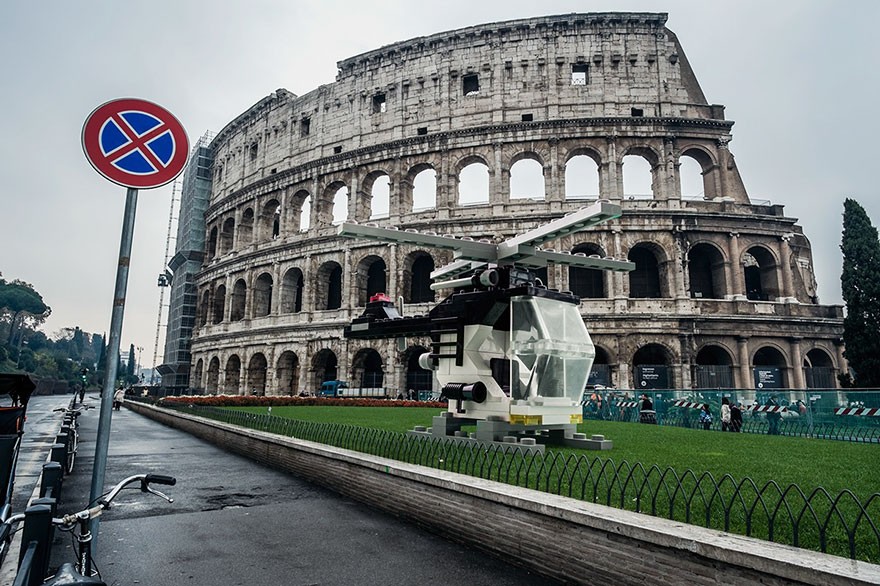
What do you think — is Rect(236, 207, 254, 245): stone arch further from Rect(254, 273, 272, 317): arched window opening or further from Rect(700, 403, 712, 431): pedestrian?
Rect(700, 403, 712, 431): pedestrian

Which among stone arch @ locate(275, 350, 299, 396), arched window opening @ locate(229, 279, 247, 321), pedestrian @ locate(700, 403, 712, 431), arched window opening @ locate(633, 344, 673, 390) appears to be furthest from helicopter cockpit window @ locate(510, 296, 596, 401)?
arched window opening @ locate(229, 279, 247, 321)

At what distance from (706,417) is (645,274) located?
12.6 metres

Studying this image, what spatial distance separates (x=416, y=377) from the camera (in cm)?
2869

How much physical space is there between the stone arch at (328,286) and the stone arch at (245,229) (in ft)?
27.0

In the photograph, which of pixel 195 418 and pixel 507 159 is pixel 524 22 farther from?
pixel 195 418

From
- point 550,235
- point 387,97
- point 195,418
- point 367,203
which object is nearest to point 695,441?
point 550,235

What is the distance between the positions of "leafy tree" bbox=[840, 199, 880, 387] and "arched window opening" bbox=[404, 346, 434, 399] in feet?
66.8

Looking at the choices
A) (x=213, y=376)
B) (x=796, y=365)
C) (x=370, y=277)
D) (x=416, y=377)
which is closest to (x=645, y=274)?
(x=796, y=365)

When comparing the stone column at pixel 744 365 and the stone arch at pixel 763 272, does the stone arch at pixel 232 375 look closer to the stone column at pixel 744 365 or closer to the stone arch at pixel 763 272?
the stone column at pixel 744 365

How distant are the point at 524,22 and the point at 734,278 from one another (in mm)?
18111

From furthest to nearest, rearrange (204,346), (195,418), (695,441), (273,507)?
(204,346) → (195,418) → (695,441) → (273,507)

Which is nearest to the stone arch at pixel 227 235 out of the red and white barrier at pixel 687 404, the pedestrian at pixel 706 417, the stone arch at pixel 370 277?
the stone arch at pixel 370 277

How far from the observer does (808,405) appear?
1359cm

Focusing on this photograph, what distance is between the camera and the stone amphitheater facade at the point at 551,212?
971 inches
